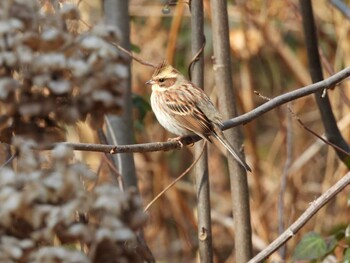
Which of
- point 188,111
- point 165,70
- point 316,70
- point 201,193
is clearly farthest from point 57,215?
point 165,70

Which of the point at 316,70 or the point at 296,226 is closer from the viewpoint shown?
the point at 296,226

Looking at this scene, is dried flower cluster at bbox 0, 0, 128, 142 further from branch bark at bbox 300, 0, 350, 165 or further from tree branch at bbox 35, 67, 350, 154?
branch bark at bbox 300, 0, 350, 165

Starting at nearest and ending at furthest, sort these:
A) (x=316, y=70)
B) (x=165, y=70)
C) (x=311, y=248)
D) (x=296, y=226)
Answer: (x=296, y=226), (x=311, y=248), (x=316, y=70), (x=165, y=70)

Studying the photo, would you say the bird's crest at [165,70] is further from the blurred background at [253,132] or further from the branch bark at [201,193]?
the blurred background at [253,132]

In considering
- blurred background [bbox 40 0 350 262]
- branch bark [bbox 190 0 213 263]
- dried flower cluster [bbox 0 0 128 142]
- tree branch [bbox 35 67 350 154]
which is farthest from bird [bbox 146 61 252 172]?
dried flower cluster [bbox 0 0 128 142]

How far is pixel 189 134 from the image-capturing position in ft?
11.8

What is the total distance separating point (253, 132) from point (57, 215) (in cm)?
469

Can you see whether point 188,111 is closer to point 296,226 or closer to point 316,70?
point 316,70

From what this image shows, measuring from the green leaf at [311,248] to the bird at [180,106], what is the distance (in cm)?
60

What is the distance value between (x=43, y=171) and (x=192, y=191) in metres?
5.01

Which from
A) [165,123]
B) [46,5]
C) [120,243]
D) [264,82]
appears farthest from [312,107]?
[120,243]

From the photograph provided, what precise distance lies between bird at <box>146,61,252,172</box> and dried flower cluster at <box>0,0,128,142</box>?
211 centimetres

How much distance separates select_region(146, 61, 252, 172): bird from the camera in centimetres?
356

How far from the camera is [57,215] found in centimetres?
121
